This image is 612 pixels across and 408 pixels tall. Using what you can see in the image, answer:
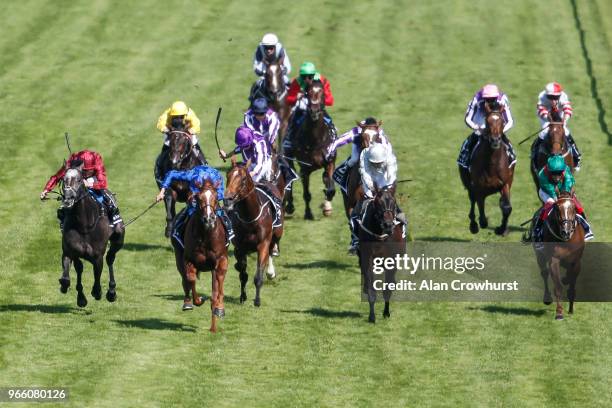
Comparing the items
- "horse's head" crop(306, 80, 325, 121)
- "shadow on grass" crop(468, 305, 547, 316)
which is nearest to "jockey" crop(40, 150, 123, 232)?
"shadow on grass" crop(468, 305, 547, 316)

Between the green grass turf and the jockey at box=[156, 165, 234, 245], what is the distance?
1.63m

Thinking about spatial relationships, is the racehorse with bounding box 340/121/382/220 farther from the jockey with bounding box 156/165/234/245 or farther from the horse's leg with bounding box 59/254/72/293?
the horse's leg with bounding box 59/254/72/293

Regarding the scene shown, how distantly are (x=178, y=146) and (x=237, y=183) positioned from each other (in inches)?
169

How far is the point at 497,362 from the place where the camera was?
2108 centimetres

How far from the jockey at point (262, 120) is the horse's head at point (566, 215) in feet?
19.2

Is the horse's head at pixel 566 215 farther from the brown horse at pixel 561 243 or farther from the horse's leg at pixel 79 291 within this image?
the horse's leg at pixel 79 291

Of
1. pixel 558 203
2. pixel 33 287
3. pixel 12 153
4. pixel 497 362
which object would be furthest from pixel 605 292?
pixel 12 153

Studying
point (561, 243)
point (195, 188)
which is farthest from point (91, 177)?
point (561, 243)

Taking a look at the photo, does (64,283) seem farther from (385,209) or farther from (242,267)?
(385,209)

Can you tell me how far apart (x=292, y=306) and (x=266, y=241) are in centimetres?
148

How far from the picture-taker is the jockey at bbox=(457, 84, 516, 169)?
27.4 meters

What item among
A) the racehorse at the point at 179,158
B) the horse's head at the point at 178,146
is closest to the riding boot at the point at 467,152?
the racehorse at the point at 179,158

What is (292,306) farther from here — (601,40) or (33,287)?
(601,40)

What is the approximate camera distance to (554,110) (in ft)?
94.2
